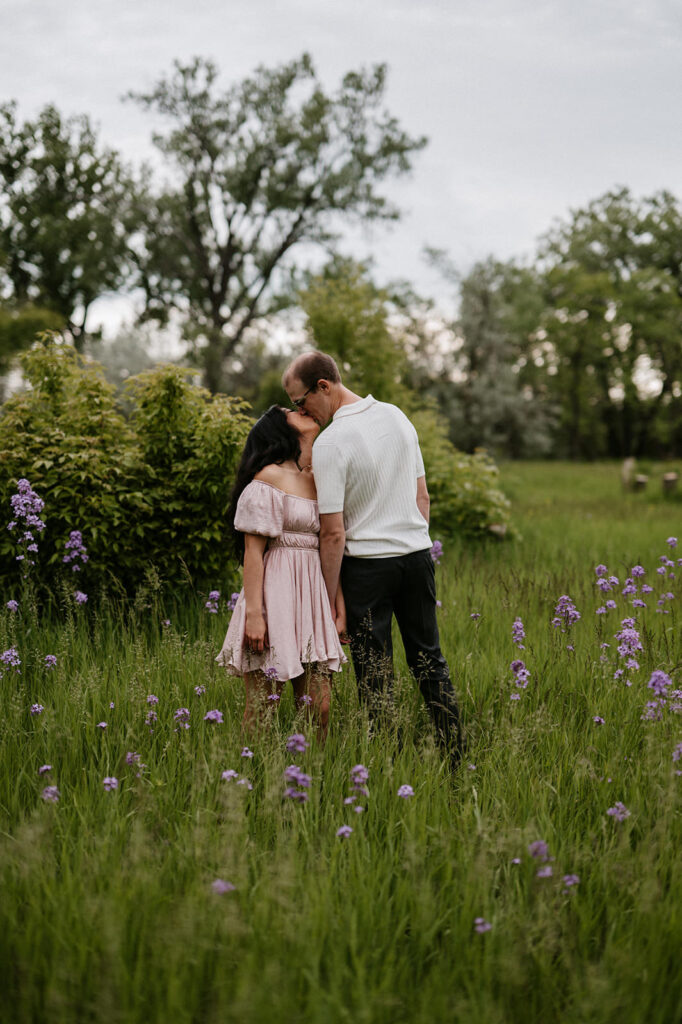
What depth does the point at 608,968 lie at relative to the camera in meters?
1.98

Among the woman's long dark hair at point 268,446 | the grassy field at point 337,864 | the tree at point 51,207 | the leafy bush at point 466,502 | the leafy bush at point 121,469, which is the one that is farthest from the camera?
the tree at point 51,207

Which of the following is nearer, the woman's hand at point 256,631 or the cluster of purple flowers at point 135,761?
the cluster of purple flowers at point 135,761

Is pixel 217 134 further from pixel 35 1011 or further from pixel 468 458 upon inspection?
pixel 35 1011

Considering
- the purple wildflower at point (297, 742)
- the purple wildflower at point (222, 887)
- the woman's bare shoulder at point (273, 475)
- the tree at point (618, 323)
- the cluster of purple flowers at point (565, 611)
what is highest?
the tree at point (618, 323)

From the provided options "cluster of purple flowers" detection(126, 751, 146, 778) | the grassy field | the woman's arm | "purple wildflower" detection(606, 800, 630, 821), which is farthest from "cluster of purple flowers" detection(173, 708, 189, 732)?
"purple wildflower" detection(606, 800, 630, 821)

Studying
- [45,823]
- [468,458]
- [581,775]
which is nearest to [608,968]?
[581,775]

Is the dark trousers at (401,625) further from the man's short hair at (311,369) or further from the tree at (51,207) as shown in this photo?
the tree at (51,207)

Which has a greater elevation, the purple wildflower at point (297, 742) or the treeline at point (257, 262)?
the treeline at point (257, 262)

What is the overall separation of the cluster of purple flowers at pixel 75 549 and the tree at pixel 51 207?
30764 mm

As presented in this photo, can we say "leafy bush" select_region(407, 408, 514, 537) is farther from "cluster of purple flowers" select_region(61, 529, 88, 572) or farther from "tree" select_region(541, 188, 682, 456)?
"tree" select_region(541, 188, 682, 456)

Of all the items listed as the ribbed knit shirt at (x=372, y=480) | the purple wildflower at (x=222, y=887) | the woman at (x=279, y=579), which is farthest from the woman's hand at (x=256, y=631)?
the purple wildflower at (x=222, y=887)

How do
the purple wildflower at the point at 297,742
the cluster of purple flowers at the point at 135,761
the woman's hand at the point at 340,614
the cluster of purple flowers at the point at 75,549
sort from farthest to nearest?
1. the cluster of purple flowers at the point at 75,549
2. the woman's hand at the point at 340,614
3. the cluster of purple flowers at the point at 135,761
4. the purple wildflower at the point at 297,742

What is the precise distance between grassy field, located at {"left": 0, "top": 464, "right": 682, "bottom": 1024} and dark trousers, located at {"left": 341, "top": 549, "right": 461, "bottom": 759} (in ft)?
0.66

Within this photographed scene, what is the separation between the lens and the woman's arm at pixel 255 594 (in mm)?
3182
